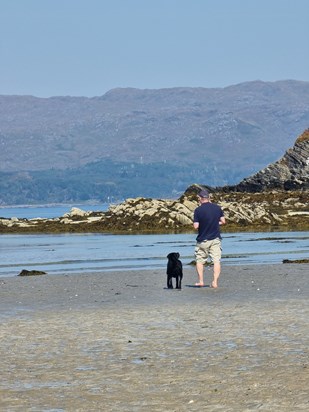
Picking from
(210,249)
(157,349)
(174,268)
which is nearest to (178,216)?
(174,268)

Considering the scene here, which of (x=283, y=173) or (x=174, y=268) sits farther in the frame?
(x=283, y=173)

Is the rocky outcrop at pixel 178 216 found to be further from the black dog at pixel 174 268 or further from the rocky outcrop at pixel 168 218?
the black dog at pixel 174 268

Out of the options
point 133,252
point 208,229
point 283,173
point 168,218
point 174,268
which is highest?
point 283,173

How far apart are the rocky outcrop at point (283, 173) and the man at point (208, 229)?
77853 mm

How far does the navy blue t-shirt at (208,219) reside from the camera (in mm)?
24172

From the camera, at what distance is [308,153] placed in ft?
343

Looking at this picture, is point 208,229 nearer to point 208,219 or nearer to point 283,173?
point 208,219

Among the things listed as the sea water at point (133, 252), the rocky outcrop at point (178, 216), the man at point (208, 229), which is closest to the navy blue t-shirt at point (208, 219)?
the man at point (208, 229)

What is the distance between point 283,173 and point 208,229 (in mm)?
81173

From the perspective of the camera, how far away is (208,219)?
79.7ft

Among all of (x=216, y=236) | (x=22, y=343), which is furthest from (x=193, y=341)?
(x=216, y=236)

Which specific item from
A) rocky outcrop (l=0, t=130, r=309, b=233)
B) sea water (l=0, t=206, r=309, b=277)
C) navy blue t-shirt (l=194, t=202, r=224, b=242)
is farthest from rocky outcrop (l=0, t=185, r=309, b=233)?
navy blue t-shirt (l=194, t=202, r=224, b=242)

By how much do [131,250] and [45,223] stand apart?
121ft

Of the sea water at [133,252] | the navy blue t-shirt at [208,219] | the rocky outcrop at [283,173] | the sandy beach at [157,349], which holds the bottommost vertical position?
the sandy beach at [157,349]
